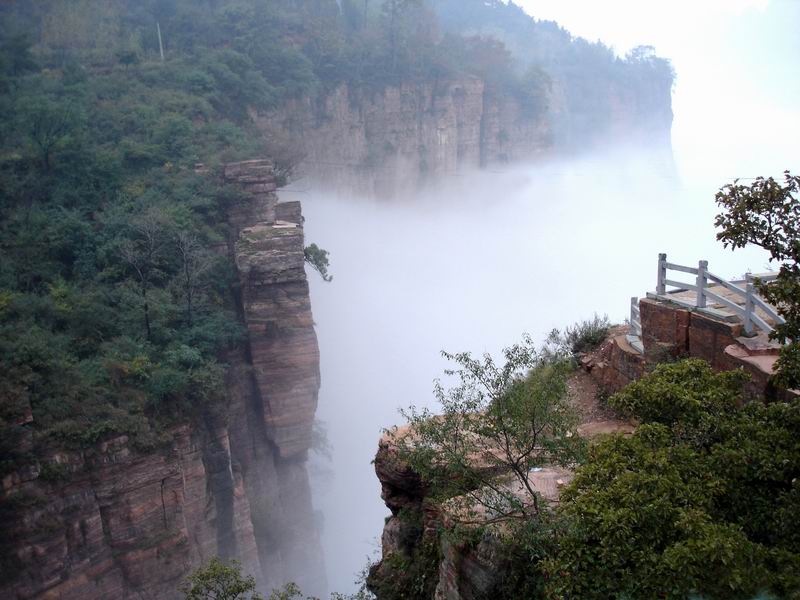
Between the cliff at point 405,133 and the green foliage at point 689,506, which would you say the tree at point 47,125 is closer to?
the cliff at point 405,133

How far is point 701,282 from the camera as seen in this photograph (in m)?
8.19

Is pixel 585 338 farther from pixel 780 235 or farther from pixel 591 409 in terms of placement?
pixel 780 235

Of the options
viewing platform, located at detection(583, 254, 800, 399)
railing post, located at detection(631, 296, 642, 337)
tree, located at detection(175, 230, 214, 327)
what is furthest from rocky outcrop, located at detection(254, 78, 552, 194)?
viewing platform, located at detection(583, 254, 800, 399)

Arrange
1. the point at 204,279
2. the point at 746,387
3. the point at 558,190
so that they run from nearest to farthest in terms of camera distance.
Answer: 1. the point at 746,387
2. the point at 204,279
3. the point at 558,190

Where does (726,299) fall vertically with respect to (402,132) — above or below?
below

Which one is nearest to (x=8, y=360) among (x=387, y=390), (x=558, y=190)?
(x=387, y=390)

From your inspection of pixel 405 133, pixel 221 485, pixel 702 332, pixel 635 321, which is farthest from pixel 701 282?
pixel 405 133

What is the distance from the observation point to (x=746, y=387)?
7121 millimetres

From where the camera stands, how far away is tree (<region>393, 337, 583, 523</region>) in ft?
19.5

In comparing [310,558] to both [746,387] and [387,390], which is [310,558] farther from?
[387,390]

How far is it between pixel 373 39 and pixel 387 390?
24.3m

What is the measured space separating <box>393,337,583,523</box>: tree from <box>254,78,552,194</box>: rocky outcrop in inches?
1271

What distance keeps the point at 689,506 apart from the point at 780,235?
2.27 meters

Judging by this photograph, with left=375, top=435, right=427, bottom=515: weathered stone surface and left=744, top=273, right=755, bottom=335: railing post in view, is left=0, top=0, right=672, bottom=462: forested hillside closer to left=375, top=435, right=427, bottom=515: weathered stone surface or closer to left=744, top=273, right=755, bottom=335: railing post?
left=375, top=435, right=427, bottom=515: weathered stone surface
